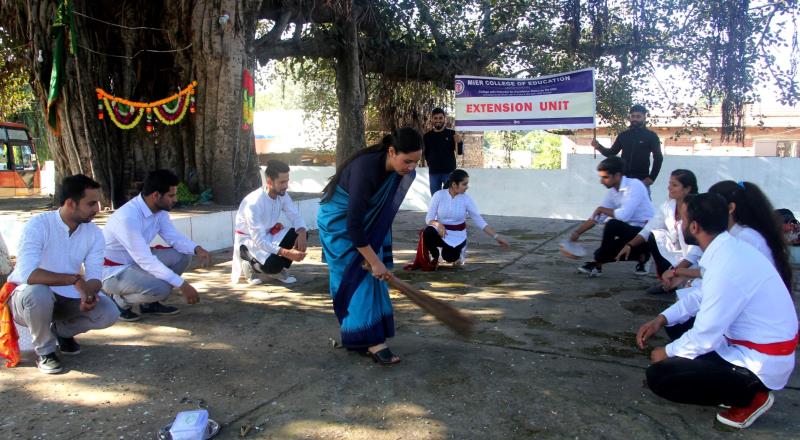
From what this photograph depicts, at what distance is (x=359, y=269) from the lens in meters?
3.42

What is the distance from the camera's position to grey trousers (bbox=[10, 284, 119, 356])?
318cm

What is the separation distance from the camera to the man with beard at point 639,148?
6453 millimetres

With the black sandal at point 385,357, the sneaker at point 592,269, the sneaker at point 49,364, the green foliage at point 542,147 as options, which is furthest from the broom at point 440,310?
the green foliage at point 542,147

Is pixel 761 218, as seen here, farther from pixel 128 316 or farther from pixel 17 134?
pixel 17 134

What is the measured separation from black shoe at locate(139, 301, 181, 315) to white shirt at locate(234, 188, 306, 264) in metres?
0.90

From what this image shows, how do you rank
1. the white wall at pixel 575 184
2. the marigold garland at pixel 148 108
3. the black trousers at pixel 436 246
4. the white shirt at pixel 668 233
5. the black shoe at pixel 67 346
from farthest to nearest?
the white wall at pixel 575 184 → the marigold garland at pixel 148 108 → the black trousers at pixel 436 246 → the white shirt at pixel 668 233 → the black shoe at pixel 67 346

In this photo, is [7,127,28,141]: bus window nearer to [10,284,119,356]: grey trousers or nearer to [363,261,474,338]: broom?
[10,284,119,356]: grey trousers

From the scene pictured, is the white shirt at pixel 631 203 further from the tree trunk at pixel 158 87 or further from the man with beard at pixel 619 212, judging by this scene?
the tree trunk at pixel 158 87

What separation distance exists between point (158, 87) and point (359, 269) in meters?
5.73

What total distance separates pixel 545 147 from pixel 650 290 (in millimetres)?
25667

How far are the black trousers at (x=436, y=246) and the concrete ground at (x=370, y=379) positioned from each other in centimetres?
98

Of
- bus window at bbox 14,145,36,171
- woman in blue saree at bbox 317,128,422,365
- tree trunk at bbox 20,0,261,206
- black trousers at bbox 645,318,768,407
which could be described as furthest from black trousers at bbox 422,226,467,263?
bus window at bbox 14,145,36,171

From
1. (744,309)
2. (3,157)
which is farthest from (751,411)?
(3,157)

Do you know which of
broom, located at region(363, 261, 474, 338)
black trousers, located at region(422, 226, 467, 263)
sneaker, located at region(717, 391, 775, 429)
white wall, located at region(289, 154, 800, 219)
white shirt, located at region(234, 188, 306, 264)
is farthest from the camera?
white wall, located at region(289, 154, 800, 219)
